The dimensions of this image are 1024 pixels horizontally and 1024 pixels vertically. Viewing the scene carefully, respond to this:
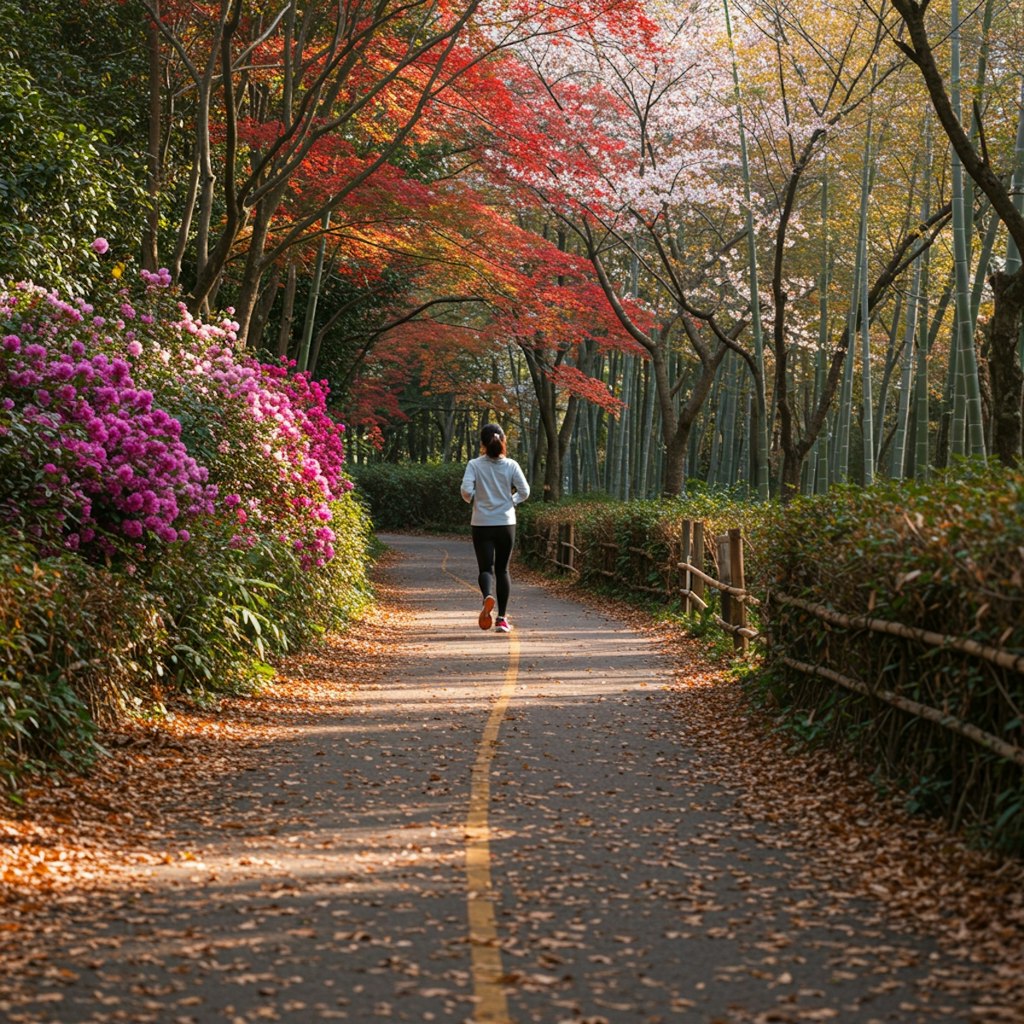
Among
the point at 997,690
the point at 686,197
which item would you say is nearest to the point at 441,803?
the point at 997,690

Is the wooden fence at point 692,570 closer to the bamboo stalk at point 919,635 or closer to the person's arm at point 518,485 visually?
the person's arm at point 518,485

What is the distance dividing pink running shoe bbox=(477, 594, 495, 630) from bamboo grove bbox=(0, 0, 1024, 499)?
153 inches

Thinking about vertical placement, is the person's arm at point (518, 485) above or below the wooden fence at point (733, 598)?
above

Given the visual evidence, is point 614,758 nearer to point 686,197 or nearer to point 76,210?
point 76,210

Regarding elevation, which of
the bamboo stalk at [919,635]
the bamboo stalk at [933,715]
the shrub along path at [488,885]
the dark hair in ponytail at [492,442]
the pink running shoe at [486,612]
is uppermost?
the dark hair in ponytail at [492,442]

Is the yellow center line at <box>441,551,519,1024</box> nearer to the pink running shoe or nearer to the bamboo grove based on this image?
the pink running shoe

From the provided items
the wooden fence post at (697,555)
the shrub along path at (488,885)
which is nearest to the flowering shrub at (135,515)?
the shrub along path at (488,885)

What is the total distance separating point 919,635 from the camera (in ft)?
18.7

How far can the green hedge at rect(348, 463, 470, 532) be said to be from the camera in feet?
161

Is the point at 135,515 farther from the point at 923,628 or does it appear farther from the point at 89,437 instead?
the point at 923,628

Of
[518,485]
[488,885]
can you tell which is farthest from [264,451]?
[488,885]

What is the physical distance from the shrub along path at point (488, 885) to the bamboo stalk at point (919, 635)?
73cm

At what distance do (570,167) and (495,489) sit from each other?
958 cm

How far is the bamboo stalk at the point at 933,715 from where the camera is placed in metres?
4.79
